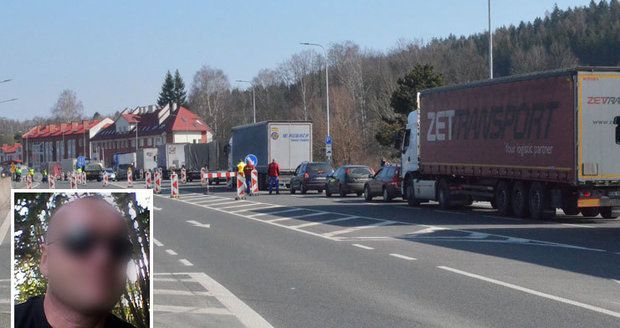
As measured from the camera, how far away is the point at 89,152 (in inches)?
6240

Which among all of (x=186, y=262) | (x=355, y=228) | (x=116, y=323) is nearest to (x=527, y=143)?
(x=355, y=228)

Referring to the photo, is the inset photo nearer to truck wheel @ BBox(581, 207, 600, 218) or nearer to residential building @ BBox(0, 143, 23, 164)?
truck wheel @ BBox(581, 207, 600, 218)

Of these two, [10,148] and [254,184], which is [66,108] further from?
[254,184]

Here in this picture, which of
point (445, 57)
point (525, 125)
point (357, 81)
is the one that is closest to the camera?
point (525, 125)

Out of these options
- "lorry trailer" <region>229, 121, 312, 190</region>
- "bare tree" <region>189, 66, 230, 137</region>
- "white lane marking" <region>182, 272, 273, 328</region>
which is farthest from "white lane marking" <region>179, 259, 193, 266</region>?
"bare tree" <region>189, 66, 230, 137</region>

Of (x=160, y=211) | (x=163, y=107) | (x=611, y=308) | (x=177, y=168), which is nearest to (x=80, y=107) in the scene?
(x=163, y=107)

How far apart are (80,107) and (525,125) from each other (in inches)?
5959

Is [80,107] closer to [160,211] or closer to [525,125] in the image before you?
[160,211]

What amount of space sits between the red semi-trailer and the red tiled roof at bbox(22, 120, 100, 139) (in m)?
133

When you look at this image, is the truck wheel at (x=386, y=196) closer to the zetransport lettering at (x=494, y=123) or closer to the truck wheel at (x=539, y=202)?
the zetransport lettering at (x=494, y=123)

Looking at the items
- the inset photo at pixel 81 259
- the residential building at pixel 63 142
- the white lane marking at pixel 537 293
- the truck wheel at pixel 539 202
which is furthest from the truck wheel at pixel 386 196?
the residential building at pixel 63 142

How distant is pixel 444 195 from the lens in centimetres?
2942

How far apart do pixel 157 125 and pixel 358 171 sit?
106970 millimetres

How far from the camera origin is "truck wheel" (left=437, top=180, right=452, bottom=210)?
2919cm
